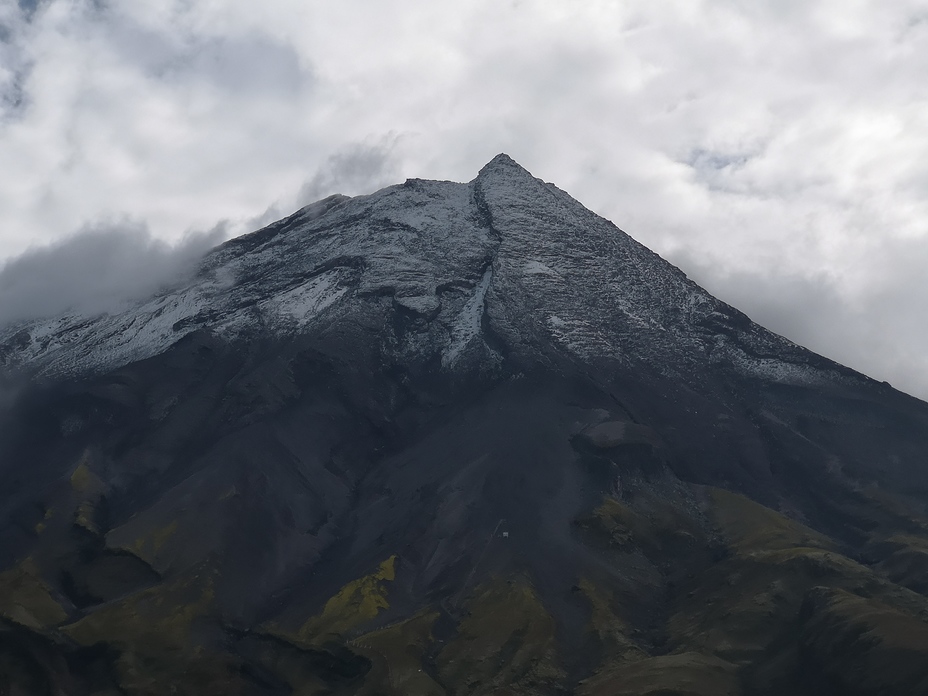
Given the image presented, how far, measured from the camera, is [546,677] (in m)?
123

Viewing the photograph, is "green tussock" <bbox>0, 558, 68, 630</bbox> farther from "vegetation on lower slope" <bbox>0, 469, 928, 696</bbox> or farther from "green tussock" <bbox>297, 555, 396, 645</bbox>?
"green tussock" <bbox>297, 555, 396, 645</bbox>

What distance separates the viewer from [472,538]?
499ft

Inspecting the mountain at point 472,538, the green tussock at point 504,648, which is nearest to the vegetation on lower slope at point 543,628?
the green tussock at point 504,648

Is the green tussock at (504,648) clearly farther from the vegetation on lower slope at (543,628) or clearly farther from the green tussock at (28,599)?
the green tussock at (28,599)

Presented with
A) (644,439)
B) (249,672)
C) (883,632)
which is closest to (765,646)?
(883,632)

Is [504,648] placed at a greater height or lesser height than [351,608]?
greater

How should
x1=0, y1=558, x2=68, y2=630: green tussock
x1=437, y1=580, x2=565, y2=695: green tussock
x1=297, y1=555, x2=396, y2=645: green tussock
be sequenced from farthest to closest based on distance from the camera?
1. x1=0, y1=558, x2=68, y2=630: green tussock
2. x1=297, y1=555, x2=396, y2=645: green tussock
3. x1=437, y1=580, x2=565, y2=695: green tussock

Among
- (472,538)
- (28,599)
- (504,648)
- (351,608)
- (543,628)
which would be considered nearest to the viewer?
(504,648)

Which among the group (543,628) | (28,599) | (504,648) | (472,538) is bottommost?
(28,599)

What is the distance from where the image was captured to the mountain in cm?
12612

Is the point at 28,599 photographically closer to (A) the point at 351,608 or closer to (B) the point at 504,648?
(A) the point at 351,608

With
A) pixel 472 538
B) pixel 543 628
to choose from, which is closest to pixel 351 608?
pixel 472 538

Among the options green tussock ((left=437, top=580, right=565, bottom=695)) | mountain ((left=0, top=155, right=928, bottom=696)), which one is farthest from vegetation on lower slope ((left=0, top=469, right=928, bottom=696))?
mountain ((left=0, top=155, right=928, bottom=696))

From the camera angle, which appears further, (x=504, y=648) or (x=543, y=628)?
(x=543, y=628)
